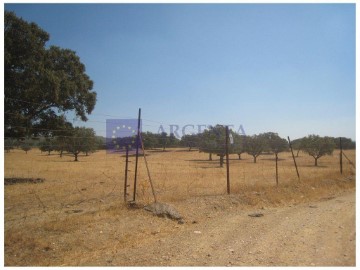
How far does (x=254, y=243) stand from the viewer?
6.49m

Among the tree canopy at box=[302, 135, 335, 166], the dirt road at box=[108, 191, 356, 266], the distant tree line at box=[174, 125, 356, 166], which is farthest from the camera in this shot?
the tree canopy at box=[302, 135, 335, 166]

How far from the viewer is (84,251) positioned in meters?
6.03

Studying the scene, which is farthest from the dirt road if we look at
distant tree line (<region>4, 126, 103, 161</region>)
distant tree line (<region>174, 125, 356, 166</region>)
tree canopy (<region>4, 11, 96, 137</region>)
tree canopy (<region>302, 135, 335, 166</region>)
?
tree canopy (<region>302, 135, 335, 166</region>)

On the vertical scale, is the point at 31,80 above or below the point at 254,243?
above

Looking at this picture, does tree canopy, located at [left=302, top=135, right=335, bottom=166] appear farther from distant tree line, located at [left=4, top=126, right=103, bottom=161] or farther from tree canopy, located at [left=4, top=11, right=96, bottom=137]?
tree canopy, located at [left=4, top=11, right=96, bottom=137]

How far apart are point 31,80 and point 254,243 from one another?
1488 centimetres

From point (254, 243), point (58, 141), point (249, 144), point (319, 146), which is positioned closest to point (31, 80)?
point (58, 141)

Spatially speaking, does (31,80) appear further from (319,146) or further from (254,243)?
(319,146)

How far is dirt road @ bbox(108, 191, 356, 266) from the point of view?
556cm

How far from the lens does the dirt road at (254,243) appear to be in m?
5.56

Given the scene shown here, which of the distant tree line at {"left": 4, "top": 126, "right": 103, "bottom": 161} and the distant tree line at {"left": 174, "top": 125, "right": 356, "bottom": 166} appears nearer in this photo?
the distant tree line at {"left": 4, "top": 126, "right": 103, "bottom": 161}

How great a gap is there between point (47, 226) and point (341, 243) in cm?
701

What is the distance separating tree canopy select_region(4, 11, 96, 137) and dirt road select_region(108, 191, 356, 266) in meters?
11.3

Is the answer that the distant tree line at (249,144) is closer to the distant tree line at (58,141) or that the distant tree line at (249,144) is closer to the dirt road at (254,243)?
the distant tree line at (58,141)
